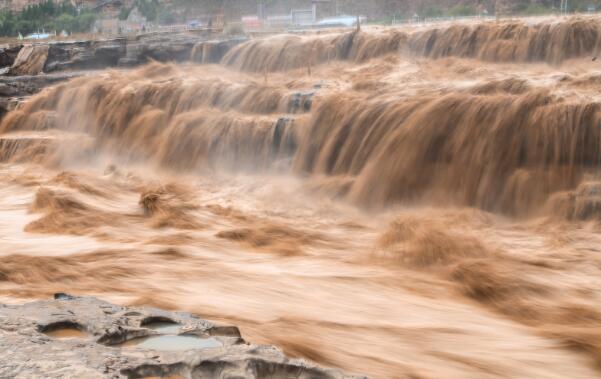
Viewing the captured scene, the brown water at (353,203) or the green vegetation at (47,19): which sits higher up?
the green vegetation at (47,19)

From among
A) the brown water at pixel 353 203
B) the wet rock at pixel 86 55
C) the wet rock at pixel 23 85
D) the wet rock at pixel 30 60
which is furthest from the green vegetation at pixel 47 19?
the brown water at pixel 353 203

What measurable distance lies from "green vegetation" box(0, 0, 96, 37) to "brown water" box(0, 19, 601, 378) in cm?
2603

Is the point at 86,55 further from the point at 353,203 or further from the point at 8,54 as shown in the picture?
the point at 353,203

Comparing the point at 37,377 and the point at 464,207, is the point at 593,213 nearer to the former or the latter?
the point at 464,207

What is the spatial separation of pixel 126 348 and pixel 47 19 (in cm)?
4244

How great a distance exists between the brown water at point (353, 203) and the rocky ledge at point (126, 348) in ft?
Answer: 1.84

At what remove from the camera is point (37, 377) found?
269 cm

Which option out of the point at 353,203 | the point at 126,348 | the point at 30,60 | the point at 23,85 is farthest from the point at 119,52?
the point at 126,348

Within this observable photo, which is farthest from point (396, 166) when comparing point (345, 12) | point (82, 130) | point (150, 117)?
point (345, 12)

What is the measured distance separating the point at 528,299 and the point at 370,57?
842cm

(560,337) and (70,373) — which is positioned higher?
(70,373)

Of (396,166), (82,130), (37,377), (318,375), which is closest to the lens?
(37,377)

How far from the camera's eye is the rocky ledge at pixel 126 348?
2830mm

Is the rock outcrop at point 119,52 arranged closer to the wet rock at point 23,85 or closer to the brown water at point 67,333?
the wet rock at point 23,85
